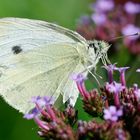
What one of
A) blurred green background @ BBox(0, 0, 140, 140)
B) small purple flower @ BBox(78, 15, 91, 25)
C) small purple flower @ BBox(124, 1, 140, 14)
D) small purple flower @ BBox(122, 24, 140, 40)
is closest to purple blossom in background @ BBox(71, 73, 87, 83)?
blurred green background @ BBox(0, 0, 140, 140)

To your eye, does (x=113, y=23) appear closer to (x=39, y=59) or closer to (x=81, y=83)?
(x=39, y=59)

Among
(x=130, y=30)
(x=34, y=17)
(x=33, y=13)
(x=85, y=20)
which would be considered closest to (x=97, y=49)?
A: (x=130, y=30)

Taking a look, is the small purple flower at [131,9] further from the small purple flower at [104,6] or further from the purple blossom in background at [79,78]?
the purple blossom in background at [79,78]

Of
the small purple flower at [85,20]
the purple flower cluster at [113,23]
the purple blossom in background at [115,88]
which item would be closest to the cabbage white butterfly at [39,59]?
the purple blossom in background at [115,88]

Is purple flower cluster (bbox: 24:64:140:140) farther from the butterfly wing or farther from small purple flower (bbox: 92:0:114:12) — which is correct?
small purple flower (bbox: 92:0:114:12)

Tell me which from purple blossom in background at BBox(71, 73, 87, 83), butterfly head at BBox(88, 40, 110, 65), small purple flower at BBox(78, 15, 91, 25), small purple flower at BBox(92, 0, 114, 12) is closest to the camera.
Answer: purple blossom in background at BBox(71, 73, 87, 83)

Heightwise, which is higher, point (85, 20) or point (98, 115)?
point (85, 20)

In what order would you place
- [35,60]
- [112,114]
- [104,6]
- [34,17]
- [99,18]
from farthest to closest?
1. [34,17]
2. [104,6]
3. [99,18]
4. [35,60]
5. [112,114]
